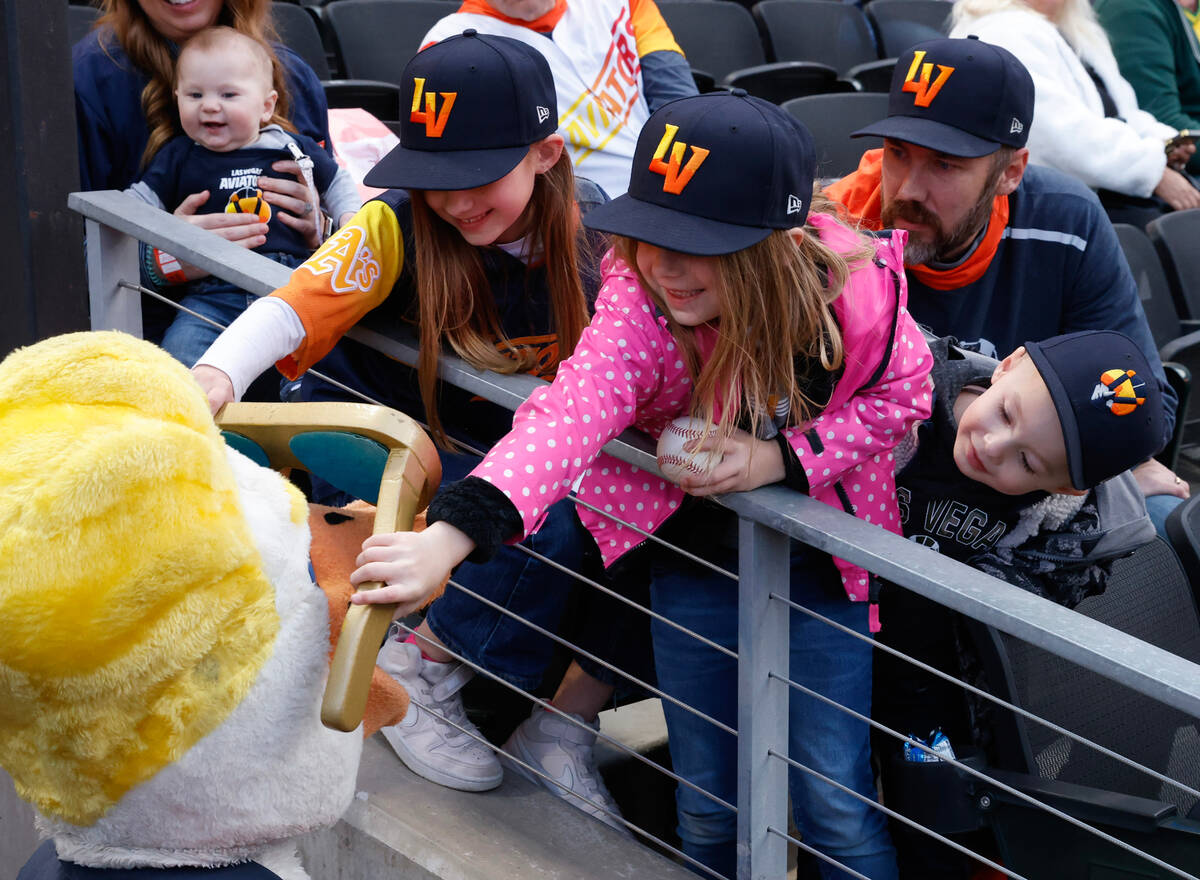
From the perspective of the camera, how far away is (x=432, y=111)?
1887mm

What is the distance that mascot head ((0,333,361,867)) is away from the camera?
3.34 ft

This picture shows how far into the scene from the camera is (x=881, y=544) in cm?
154

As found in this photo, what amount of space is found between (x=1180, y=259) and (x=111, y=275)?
3.20 m

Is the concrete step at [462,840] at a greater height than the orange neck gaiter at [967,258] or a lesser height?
lesser

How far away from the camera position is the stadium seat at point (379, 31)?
14.6ft

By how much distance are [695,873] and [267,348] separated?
103cm

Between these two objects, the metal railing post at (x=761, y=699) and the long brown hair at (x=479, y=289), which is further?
the long brown hair at (x=479, y=289)

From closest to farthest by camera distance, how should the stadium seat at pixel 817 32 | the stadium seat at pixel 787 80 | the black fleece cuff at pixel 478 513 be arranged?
the black fleece cuff at pixel 478 513, the stadium seat at pixel 787 80, the stadium seat at pixel 817 32

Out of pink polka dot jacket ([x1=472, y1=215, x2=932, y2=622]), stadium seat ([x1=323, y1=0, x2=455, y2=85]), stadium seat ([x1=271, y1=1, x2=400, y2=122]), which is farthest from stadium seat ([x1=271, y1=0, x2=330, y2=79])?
pink polka dot jacket ([x1=472, y1=215, x2=932, y2=622])

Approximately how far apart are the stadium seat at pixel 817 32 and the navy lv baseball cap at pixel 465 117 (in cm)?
376

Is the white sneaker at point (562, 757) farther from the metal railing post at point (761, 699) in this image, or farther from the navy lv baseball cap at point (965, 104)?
the navy lv baseball cap at point (965, 104)

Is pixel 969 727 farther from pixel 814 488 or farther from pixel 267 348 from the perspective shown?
pixel 267 348

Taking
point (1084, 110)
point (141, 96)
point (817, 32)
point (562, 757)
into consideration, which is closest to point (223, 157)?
point (141, 96)

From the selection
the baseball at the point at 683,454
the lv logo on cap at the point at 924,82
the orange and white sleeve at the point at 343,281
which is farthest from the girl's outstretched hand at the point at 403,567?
the lv logo on cap at the point at 924,82
